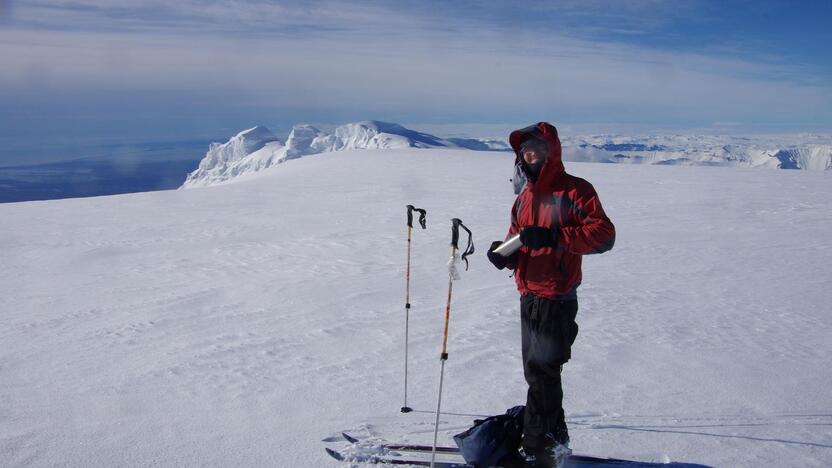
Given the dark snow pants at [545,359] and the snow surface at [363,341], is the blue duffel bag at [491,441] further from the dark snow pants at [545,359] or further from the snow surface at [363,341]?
the snow surface at [363,341]

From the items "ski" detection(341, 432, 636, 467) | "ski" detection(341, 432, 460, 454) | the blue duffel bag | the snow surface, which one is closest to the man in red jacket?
the blue duffel bag

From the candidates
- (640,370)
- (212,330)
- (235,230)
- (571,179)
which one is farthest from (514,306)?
(235,230)

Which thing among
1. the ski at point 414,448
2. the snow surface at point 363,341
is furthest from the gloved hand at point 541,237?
the snow surface at point 363,341

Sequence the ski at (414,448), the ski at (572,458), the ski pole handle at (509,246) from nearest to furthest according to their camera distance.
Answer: the ski pole handle at (509,246)
the ski at (572,458)
the ski at (414,448)

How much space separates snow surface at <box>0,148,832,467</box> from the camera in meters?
4.21

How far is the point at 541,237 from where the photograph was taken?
328 cm

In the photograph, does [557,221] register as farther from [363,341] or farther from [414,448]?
[363,341]

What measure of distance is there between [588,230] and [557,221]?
0.26 m

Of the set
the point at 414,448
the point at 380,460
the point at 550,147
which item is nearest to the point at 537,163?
the point at 550,147

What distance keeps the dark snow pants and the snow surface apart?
700 millimetres

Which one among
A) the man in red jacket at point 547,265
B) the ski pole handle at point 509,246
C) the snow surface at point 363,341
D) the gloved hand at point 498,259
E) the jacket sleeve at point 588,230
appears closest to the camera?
the jacket sleeve at point 588,230

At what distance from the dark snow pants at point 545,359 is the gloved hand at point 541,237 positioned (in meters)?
0.39

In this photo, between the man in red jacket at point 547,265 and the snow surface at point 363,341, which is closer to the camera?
the man in red jacket at point 547,265

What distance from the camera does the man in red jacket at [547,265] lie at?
10.8ft
